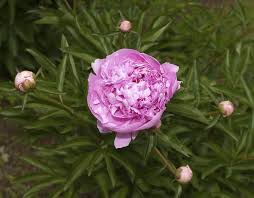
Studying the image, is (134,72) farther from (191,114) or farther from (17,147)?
(17,147)

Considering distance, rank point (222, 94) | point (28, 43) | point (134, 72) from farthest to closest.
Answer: point (28, 43) → point (222, 94) → point (134, 72)

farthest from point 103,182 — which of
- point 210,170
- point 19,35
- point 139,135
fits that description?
point 19,35

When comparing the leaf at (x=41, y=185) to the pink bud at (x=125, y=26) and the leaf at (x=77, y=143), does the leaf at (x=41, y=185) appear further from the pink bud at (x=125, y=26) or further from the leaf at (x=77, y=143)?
the pink bud at (x=125, y=26)

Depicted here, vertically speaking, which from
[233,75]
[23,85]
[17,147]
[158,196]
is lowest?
[17,147]

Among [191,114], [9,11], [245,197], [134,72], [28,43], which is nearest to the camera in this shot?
[134,72]

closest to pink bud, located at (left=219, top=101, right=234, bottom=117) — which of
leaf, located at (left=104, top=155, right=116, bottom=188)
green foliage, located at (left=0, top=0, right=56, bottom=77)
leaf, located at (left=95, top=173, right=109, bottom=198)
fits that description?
leaf, located at (left=104, top=155, right=116, bottom=188)

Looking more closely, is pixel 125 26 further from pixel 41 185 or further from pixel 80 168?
pixel 41 185

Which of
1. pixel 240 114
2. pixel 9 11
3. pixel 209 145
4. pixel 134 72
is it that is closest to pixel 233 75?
pixel 240 114
